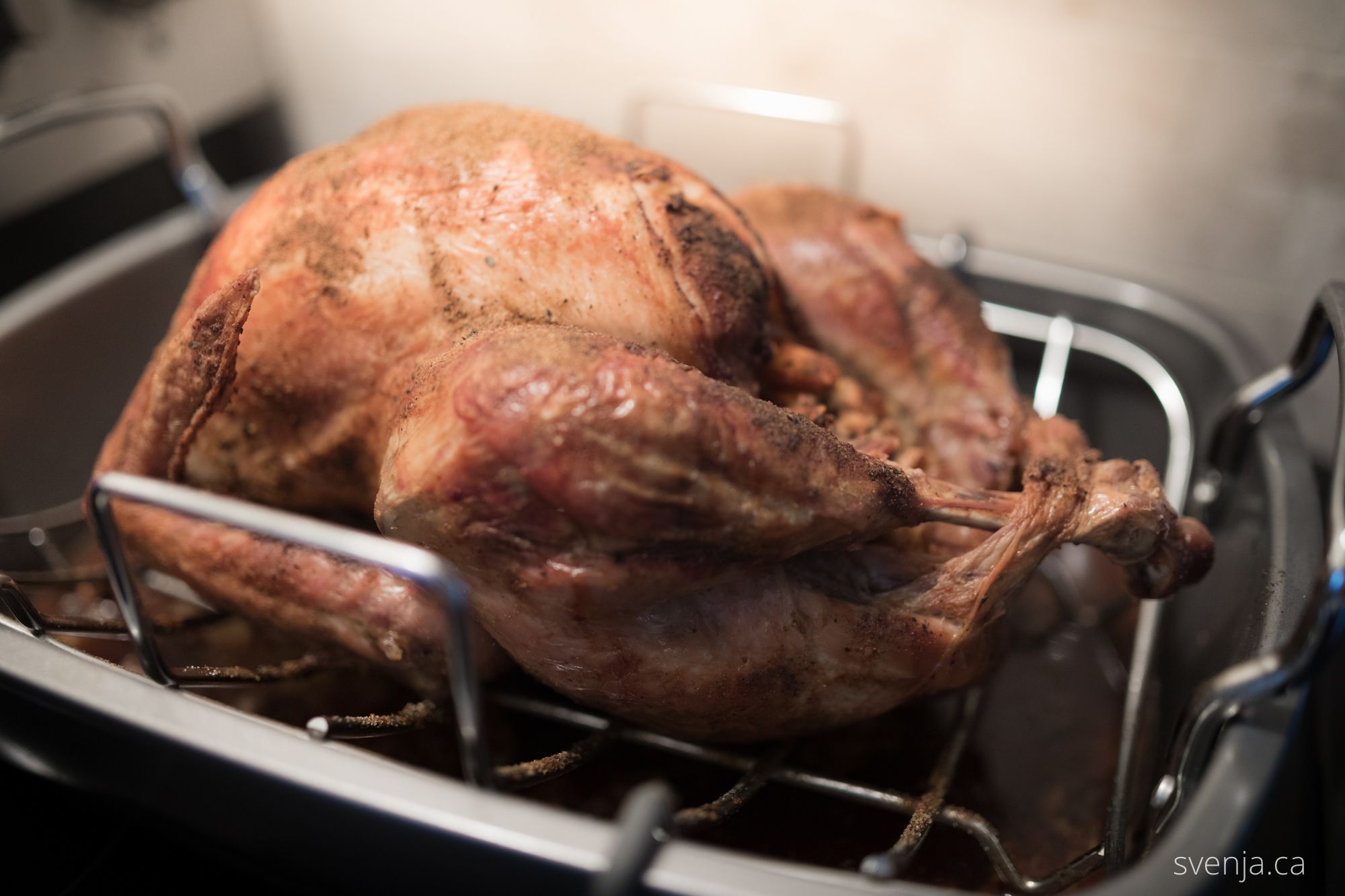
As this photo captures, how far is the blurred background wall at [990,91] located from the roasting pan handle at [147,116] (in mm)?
350

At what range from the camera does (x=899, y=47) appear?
184 cm

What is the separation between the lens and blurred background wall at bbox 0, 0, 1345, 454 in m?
1.67

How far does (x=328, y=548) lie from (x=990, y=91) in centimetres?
156

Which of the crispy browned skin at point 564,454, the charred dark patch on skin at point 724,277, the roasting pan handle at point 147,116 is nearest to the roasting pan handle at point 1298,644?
the crispy browned skin at point 564,454

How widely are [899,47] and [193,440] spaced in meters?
1.44

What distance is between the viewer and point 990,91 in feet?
5.98

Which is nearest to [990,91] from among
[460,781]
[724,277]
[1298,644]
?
[724,277]

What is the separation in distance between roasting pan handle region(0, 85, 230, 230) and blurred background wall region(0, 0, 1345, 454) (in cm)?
35

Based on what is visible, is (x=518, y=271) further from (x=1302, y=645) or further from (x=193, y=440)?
(x=1302, y=645)

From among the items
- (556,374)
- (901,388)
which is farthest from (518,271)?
(901,388)

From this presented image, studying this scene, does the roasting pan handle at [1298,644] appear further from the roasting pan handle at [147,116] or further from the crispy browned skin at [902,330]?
the roasting pan handle at [147,116]

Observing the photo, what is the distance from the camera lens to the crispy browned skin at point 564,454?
843mm
